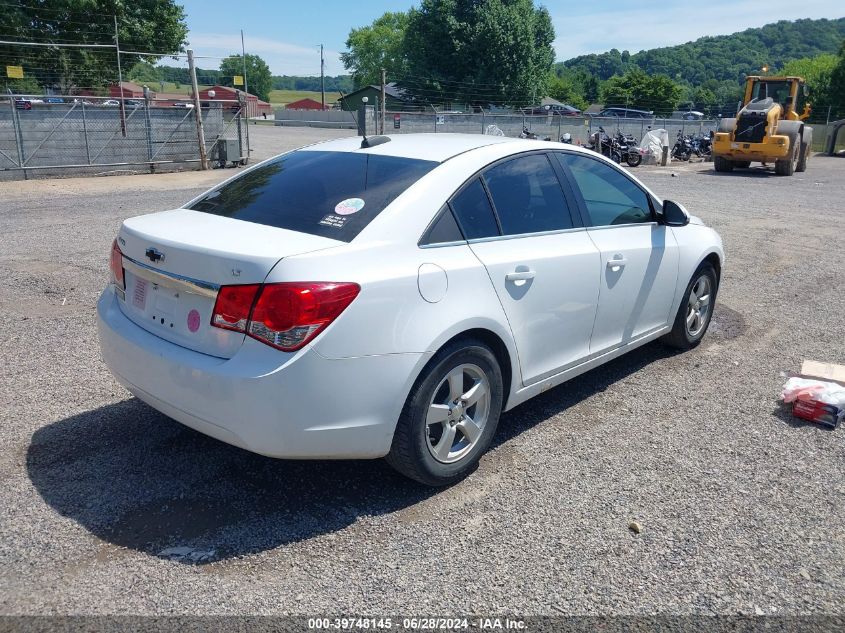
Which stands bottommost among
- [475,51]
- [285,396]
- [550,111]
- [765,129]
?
[285,396]

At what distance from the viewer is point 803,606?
273 centimetres

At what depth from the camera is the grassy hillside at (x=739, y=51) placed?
13775 centimetres

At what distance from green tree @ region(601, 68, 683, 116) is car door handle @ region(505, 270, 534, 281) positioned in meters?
77.4

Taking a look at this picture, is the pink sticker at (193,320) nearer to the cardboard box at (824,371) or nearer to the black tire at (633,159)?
the cardboard box at (824,371)

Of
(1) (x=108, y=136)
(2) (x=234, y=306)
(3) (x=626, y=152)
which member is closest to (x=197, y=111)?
(1) (x=108, y=136)

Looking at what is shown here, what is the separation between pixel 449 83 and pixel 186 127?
4113 centimetres

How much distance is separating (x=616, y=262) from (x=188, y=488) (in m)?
2.74

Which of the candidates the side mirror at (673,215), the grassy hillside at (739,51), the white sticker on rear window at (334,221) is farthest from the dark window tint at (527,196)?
the grassy hillside at (739,51)

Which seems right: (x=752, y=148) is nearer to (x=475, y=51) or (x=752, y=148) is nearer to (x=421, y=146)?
(x=421, y=146)

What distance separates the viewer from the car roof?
3836 mm

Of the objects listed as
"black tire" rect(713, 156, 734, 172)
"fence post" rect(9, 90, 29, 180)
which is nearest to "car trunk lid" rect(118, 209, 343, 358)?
"fence post" rect(9, 90, 29, 180)

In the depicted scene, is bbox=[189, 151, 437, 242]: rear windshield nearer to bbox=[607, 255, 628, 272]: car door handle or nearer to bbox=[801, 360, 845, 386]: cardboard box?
bbox=[607, 255, 628, 272]: car door handle

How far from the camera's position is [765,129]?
2289 centimetres

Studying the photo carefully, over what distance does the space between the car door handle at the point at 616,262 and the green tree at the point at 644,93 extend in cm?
7655
